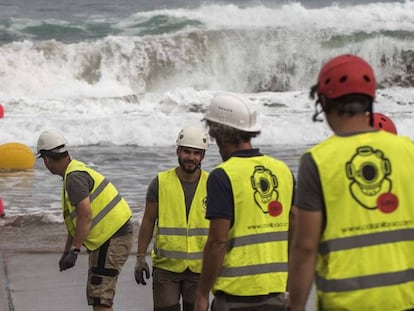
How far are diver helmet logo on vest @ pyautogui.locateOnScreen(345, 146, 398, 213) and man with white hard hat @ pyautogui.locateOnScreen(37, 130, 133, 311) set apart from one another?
3352mm

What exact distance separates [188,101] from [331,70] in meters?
23.2

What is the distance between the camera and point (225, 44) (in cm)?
3281

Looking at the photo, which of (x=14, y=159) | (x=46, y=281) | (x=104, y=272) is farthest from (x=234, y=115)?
(x=14, y=159)

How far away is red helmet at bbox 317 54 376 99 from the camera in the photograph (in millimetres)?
3771

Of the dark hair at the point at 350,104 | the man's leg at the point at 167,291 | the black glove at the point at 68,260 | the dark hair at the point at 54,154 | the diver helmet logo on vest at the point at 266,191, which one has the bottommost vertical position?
the man's leg at the point at 167,291

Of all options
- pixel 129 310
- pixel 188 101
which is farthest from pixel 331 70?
pixel 188 101

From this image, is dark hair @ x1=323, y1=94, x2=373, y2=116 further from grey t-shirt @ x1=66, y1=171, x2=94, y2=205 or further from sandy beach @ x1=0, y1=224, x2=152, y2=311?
sandy beach @ x1=0, y1=224, x2=152, y2=311

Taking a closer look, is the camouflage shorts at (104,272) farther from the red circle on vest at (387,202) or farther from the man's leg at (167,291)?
the red circle on vest at (387,202)

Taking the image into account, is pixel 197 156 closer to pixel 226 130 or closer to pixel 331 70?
pixel 226 130

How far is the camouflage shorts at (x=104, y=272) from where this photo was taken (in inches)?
274

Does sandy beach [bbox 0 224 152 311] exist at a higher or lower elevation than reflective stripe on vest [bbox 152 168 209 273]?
lower

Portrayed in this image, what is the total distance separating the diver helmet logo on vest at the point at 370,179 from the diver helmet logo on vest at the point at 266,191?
1.21 metres

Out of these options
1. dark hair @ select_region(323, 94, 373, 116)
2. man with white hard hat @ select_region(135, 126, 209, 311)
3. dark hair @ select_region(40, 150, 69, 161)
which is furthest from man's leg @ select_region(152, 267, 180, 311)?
dark hair @ select_region(323, 94, 373, 116)

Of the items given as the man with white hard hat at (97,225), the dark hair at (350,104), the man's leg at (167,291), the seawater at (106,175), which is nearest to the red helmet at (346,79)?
the dark hair at (350,104)
